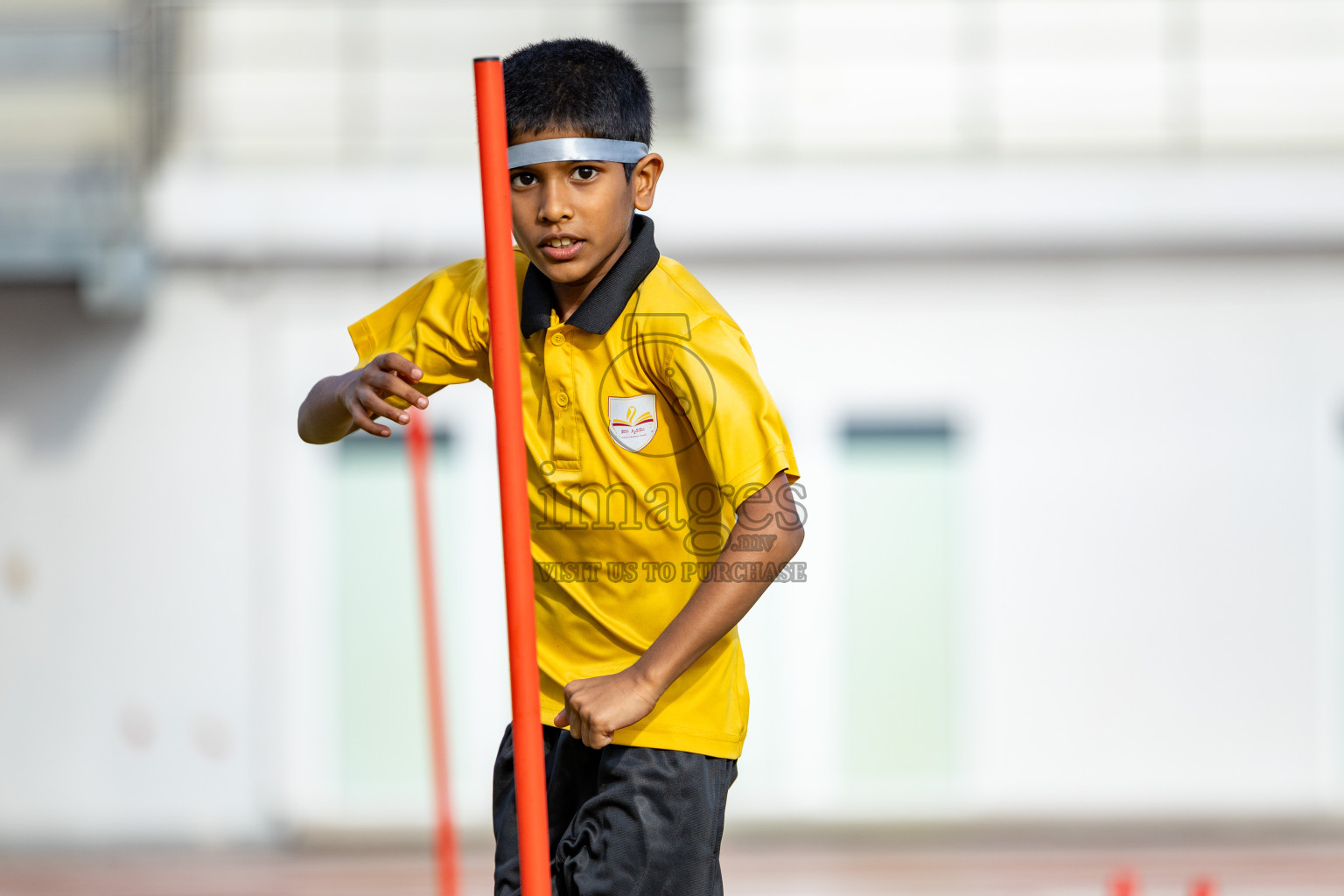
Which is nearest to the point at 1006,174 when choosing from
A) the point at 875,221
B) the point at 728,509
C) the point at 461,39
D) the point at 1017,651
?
the point at 875,221

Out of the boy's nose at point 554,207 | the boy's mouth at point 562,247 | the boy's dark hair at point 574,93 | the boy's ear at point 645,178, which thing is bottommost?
the boy's mouth at point 562,247

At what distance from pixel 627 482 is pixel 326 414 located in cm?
44

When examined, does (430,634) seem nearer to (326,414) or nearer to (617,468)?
(326,414)

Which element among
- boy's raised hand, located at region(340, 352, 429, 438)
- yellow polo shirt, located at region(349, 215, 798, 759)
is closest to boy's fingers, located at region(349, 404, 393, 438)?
boy's raised hand, located at region(340, 352, 429, 438)

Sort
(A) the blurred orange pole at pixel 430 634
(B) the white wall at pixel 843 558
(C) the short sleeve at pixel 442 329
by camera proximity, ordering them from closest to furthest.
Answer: (C) the short sleeve at pixel 442 329 < (A) the blurred orange pole at pixel 430 634 < (B) the white wall at pixel 843 558

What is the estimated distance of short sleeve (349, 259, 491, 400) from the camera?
6.64 ft

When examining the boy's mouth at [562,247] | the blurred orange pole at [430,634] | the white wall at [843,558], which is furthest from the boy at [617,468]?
the white wall at [843,558]

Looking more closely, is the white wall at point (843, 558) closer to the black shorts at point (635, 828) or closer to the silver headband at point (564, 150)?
the black shorts at point (635, 828)

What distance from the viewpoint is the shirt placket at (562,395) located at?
1.93m

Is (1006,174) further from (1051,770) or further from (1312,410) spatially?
(1051,770)

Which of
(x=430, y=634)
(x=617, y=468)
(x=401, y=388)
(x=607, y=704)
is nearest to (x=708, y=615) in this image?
(x=607, y=704)

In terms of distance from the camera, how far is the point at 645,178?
193 centimetres

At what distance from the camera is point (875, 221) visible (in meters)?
7.02

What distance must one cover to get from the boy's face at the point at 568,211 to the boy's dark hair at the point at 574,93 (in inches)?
0.9
